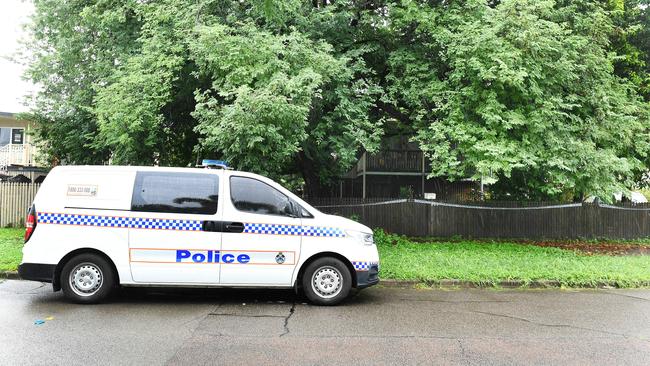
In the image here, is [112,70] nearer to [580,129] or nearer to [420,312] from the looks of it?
[420,312]

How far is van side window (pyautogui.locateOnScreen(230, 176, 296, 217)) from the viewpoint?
7.62 meters

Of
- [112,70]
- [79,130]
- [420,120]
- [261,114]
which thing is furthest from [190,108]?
[420,120]

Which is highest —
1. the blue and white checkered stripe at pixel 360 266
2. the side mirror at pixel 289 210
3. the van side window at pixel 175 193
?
the van side window at pixel 175 193

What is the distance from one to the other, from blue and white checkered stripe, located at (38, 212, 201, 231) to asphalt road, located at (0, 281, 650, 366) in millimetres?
1150

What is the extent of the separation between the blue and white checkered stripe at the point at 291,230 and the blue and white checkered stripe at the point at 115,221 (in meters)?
0.83

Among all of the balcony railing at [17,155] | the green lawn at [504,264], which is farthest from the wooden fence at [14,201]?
the green lawn at [504,264]

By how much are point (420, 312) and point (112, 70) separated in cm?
940

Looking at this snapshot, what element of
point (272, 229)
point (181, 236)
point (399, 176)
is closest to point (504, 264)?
point (272, 229)

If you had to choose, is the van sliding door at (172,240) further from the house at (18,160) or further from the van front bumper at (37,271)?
the house at (18,160)

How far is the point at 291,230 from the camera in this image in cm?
758

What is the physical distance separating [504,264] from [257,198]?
5.99 meters

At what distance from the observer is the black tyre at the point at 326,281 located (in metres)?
7.59

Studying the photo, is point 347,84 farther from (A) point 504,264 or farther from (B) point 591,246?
(B) point 591,246

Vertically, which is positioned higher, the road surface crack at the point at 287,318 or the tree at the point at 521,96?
the tree at the point at 521,96
